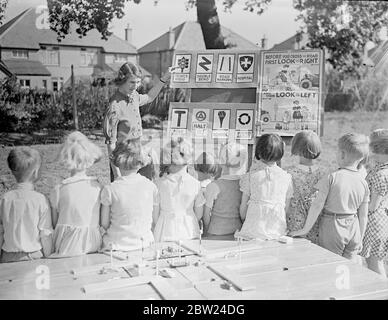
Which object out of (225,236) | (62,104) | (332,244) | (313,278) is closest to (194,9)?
(62,104)

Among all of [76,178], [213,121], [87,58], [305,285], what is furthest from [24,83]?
[305,285]

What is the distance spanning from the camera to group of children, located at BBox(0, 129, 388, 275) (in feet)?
9.55

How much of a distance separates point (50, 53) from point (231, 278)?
91.4 inches

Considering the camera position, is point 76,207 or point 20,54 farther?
point 20,54

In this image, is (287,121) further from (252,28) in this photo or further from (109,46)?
(109,46)

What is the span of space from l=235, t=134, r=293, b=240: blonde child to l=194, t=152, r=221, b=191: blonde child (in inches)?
9.6

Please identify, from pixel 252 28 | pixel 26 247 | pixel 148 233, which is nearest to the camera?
pixel 26 247

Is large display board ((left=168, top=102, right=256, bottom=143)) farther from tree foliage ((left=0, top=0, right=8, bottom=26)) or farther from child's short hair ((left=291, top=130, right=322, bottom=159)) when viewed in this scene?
tree foliage ((left=0, top=0, right=8, bottom=26))

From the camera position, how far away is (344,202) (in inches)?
129

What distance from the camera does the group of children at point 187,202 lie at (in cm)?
→ 291

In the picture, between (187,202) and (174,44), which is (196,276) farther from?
(174,44)

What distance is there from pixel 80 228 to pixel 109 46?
1682 millimetres

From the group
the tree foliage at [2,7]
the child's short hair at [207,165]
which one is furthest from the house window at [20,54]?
the child's short hair at [207,165]

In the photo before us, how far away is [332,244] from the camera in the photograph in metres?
3.36
